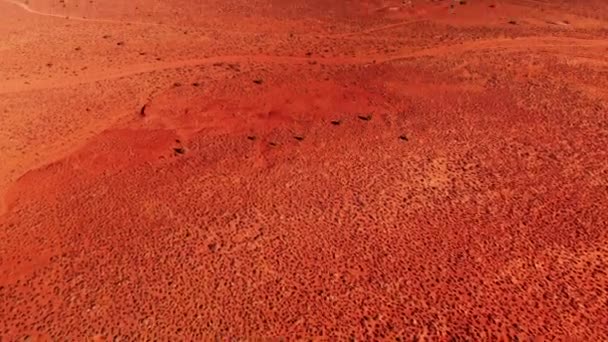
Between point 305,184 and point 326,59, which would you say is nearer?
point 305,184

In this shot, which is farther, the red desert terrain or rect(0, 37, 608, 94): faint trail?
rect(0, 37, 608, 94): faint trail

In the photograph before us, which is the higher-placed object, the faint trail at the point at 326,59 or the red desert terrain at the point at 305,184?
the faint trail at the point at 326,59

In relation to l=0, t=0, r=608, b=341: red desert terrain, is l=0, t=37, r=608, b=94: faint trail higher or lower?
higher

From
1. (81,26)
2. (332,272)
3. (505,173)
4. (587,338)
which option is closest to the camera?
(587,338)

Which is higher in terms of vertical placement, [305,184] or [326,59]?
[326,59]

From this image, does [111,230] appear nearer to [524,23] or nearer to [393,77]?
[393,77]

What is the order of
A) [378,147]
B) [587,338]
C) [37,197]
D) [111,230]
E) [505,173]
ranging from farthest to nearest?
1. [378,147]
2. [505,173]
3. [37,197]
4. [111,230]
5. [587,338]

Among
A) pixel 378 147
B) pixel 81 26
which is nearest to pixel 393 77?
pixel 378 147

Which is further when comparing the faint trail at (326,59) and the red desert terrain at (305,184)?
the faint trail at (326,59)
